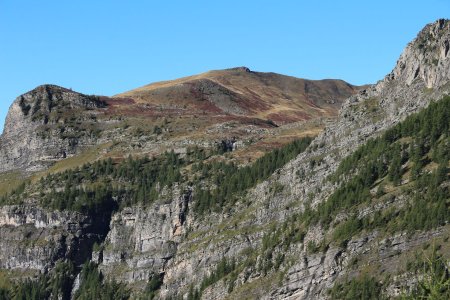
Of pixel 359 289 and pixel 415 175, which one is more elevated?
pixel 415 175

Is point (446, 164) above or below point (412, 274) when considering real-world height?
above

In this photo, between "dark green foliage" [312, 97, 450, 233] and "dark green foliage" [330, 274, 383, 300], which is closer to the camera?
"dark green foliage" [330, 274, 383, 300]

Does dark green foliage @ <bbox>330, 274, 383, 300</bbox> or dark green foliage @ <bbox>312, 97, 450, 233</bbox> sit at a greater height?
dark green foliage @ <bbox>312, 97, 450, 233</bbox>

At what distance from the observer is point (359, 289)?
15775 centimetres

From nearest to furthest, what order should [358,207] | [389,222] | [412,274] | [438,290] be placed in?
[438,290] < [412,274] < [389,222] < [358,207]

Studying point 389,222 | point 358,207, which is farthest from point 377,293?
point 358,207

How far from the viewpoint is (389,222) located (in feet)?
566

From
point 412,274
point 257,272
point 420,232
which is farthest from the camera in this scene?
point 257,272

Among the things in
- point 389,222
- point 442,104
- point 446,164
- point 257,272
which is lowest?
point 257,272

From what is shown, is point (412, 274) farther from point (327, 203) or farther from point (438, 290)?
point (438, 290)

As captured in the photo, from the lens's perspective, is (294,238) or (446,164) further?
(294,238)

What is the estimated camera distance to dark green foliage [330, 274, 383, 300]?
154m

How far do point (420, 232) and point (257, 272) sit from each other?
4930 centimetres

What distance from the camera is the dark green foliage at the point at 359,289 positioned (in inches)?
6058
